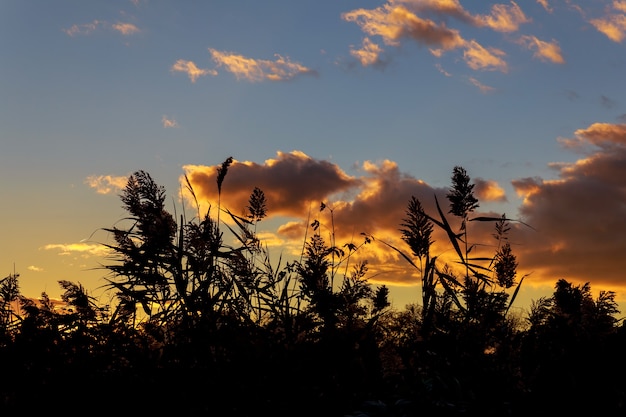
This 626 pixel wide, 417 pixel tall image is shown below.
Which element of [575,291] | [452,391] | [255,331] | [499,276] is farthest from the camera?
[499,276]

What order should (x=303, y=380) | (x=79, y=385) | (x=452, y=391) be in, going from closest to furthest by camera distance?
(x=452, y=391) → (x=303, y=380) → (x=79, y=385)

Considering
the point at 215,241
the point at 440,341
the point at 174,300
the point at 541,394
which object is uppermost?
the point at 215,241

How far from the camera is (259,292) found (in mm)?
6781

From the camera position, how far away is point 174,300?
6789mm

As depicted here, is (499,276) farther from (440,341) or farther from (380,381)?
(380,381)

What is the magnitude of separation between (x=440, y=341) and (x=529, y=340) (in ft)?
3.71

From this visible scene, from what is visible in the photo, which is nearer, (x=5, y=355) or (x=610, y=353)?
(x=610, y=353)

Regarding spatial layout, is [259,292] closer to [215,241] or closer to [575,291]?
[215,241]

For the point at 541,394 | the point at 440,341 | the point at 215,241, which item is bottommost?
the point at 541,394

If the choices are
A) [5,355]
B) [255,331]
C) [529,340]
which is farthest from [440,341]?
[5,355]

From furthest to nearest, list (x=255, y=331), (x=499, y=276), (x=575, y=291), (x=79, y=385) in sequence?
(x=499, y=276), (x=575, y=291), (x=255, y=331), (x=79, y=385)

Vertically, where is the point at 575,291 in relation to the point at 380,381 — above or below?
above

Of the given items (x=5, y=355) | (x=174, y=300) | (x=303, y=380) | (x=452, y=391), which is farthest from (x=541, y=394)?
(x=5, y=355)

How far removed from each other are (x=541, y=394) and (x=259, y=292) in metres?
3.01
